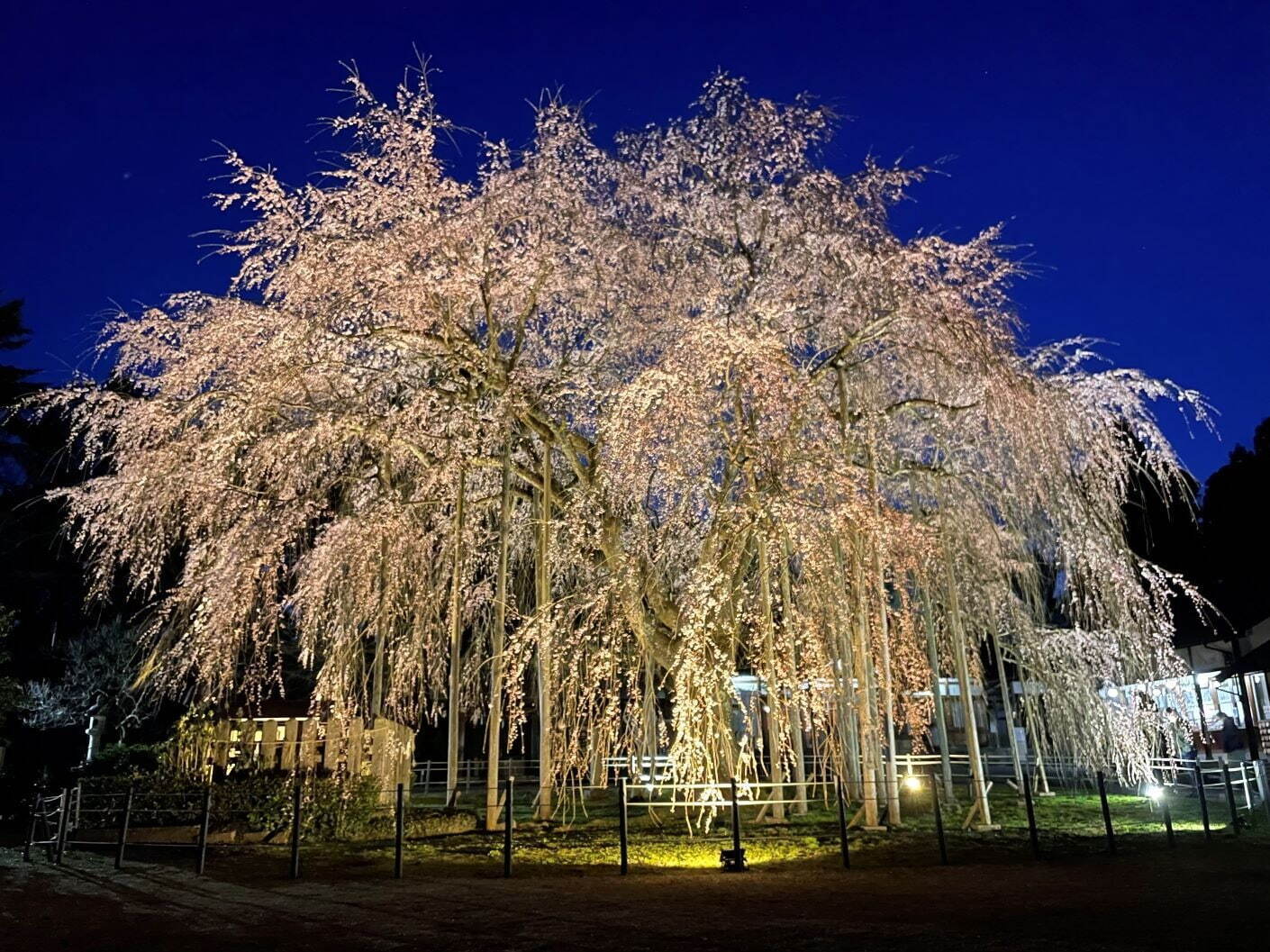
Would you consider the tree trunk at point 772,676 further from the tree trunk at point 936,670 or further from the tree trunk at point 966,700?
the tree trunk at point 936,670

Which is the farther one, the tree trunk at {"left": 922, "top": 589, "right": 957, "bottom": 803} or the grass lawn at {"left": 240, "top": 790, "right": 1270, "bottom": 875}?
the tree trunk at {"left": 922, "top": 589, "right": 957, "bottom": 803}

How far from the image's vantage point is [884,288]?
10.7 m

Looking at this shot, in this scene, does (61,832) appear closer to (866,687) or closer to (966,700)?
(866,687)

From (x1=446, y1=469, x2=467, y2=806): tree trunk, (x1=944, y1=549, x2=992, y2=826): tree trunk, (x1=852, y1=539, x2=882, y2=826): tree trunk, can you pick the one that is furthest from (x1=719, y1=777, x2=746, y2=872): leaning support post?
(x1=944, y1=549, x2=992, y2=826): tree trunk

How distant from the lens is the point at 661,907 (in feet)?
22.7

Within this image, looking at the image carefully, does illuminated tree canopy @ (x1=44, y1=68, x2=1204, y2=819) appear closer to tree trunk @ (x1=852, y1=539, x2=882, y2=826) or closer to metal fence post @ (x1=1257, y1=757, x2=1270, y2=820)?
tree trunk @ (x1=852, y1=539, x2=882, y2=826)

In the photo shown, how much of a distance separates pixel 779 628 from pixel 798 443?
2.54m

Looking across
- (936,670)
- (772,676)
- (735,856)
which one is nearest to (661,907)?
(735,856)

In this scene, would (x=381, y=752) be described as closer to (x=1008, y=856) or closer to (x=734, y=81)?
(x=1008, y=856)

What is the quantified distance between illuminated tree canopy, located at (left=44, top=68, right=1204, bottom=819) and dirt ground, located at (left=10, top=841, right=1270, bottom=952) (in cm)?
193

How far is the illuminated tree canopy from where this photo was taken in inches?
392

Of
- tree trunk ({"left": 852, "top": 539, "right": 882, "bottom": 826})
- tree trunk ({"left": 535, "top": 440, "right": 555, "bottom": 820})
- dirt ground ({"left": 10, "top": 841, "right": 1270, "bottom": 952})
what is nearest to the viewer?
dirt ground ({"left": 10, "top": 841, "right": 1270, "bottom": 952})

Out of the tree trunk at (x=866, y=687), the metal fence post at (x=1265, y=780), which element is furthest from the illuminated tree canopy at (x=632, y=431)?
the metal fence post at (x=1265, y=780)

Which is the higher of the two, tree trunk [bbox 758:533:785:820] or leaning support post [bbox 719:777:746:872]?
tree trunk [bbox 758:533:785:820]
